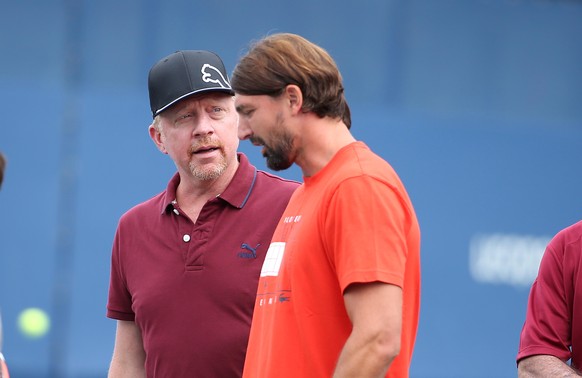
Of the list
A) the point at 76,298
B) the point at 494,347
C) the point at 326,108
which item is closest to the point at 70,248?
the point at 76,298

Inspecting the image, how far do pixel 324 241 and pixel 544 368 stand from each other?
90 cm

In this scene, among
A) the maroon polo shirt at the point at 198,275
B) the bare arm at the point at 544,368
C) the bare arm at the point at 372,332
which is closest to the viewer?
the bare arm at the point at 372,332

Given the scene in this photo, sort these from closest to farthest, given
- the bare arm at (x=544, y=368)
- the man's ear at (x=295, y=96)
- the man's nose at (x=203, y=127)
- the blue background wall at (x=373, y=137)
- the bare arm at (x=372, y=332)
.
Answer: the bare arm at (x=372, y=332)
the man's ear at (x=295, y=96)
the bare arm at (x=544, y=368)
the man's nose at (x=203, y=127)
the blue background wall at (x=373, y=137)

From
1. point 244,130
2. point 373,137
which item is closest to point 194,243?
point 244,130

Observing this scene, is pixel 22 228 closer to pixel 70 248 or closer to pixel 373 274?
pixel 70 248

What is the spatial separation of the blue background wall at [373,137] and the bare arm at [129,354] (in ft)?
9.23

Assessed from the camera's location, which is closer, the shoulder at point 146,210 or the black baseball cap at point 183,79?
the black baseball cap at point 183,79

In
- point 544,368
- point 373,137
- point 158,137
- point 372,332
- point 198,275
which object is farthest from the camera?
point 373,137

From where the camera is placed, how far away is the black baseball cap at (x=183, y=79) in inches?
125

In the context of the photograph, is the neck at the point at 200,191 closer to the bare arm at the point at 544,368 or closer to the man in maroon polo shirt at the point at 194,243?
the man in maroon polo shirt at the point at 194,243

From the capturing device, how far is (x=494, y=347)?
262 inches

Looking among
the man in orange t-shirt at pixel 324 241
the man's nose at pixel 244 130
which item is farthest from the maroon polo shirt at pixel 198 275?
the man's nose at pixel 244 130

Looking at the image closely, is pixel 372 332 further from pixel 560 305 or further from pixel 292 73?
pixel 560 305

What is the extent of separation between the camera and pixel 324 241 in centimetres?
235
